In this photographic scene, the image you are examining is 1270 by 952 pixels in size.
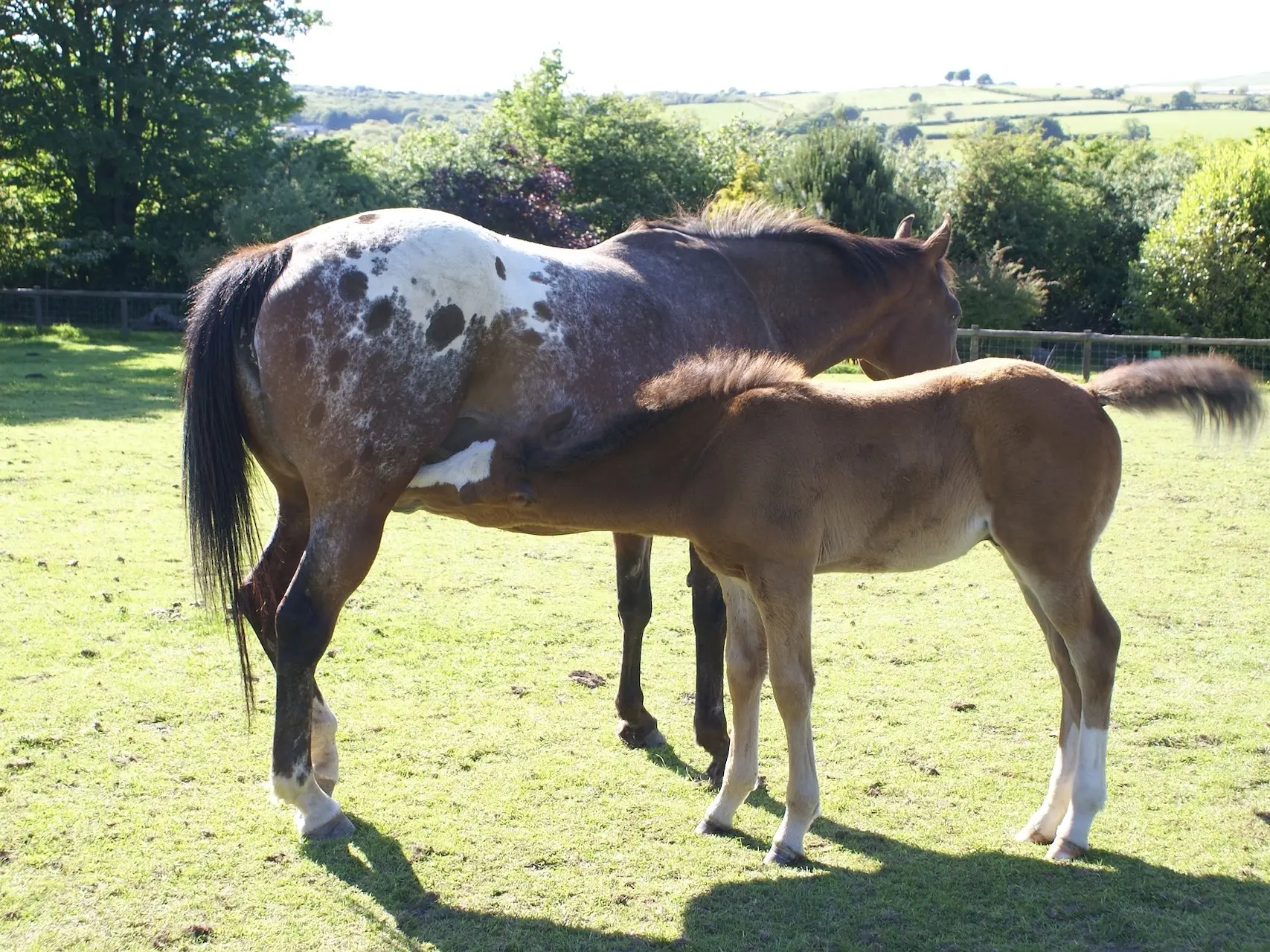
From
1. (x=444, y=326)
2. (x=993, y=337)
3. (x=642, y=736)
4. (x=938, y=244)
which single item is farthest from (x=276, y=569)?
(x=993, y=337)

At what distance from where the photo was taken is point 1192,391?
4.18 meters

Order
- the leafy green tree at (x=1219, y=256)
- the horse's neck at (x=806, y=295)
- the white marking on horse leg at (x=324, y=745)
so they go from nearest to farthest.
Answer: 1. the white marking on horse leg at (x=324, y=745)
2. the horse's neck at (x=806, y=295)
3. the leafy green tree at (x=1219, y=256)

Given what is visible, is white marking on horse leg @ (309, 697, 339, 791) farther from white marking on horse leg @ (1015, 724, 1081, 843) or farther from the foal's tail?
the foal's tail

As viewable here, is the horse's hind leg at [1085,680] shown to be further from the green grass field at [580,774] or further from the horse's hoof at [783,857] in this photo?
the horse's hoof at [783,857]

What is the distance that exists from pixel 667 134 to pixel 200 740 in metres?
29.5

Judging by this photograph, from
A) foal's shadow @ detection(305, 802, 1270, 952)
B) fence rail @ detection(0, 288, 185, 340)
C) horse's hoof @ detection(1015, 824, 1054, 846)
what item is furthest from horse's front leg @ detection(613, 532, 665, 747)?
fence rail @ detection(0, 288, 185, 340)

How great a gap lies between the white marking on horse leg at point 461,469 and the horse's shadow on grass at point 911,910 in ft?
4.46

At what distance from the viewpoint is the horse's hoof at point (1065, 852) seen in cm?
393

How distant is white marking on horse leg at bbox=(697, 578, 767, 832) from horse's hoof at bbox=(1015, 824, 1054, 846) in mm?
1007

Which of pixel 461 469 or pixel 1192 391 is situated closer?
Result: pixel 461 469

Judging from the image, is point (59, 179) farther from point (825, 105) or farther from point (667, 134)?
point (825, 105)

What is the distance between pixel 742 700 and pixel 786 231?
2.80m

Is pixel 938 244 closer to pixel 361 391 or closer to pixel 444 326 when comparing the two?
pixel 444 326

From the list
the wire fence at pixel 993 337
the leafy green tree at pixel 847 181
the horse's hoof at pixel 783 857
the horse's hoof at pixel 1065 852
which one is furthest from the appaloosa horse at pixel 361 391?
the leafy green tree at pixel 847 181
